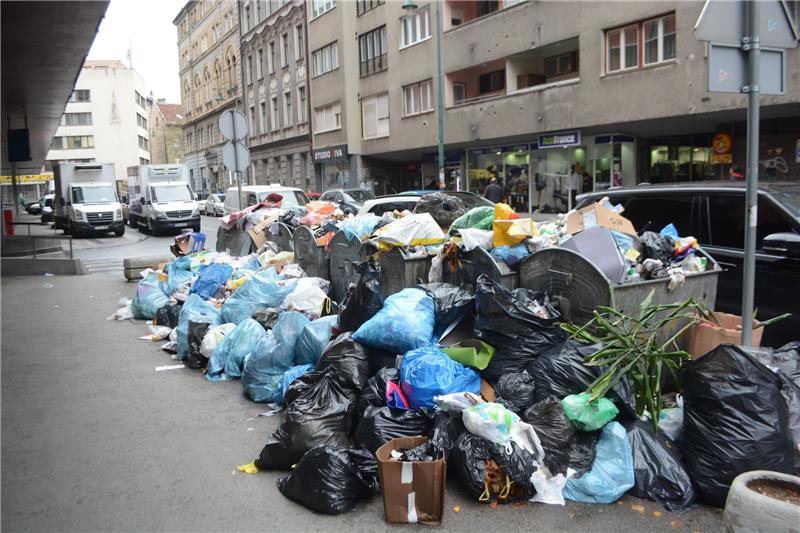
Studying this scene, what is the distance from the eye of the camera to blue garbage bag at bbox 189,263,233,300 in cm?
868

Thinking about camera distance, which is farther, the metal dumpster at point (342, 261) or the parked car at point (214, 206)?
the parked car at point (214, 206)

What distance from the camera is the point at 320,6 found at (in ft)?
123

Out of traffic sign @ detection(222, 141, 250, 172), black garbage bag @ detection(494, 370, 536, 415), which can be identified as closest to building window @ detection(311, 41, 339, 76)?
traffic sign @ detection(222, 141, 250, 172)

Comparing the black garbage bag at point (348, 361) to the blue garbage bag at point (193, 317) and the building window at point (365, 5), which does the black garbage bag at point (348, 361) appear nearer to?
the blue garbage bag at point (193, 317)

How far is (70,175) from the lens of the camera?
89.4 feet

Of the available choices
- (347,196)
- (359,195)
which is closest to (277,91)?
(359,195)

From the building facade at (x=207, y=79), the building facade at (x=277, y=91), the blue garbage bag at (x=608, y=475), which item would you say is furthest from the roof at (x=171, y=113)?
the blue garbage bag at (x=608, y=475)

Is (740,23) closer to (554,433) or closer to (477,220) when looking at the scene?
(554,433)

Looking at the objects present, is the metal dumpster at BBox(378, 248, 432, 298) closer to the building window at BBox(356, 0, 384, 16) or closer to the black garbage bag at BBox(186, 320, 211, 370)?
the black garbage bag at BBox(186, 320, 211, 370)

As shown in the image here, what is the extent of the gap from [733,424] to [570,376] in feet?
3.20

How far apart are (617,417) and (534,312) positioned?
94 cm

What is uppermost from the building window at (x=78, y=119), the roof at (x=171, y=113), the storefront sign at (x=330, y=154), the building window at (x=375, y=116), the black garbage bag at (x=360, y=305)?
the roof at (x=171, y=113)

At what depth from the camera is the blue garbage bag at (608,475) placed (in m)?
3.65

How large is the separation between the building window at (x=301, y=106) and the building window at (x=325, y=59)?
2.56m
